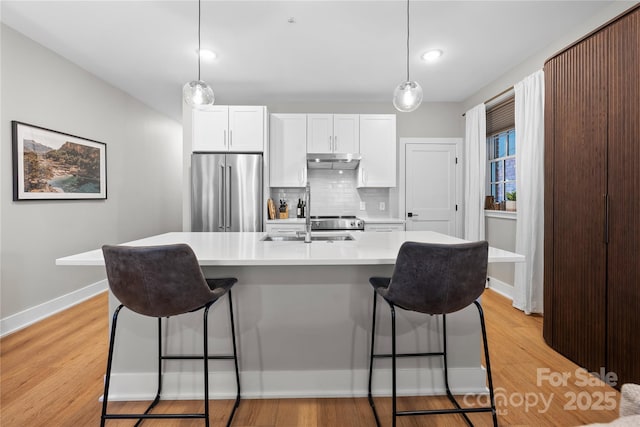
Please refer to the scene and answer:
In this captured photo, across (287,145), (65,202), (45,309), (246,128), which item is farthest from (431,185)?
(45,309)

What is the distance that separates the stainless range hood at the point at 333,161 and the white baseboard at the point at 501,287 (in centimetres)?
233

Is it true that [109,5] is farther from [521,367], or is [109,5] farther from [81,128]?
[521,367]

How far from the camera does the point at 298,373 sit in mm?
1898

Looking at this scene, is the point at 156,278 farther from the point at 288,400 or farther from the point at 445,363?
the point at 445,363

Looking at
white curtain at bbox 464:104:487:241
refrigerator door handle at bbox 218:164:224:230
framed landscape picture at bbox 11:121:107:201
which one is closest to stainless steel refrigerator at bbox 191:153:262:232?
refrigerator door handle at bbox 218:164:224:230

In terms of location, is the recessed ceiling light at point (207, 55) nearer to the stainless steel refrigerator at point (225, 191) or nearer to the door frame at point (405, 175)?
the stainless steel refrigerator at point (225, 191)

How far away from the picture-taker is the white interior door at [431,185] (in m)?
4.74

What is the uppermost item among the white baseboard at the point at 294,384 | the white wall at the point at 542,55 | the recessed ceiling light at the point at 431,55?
the recessed ceiling light at the point at 431,55

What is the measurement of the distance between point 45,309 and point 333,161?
355 cm

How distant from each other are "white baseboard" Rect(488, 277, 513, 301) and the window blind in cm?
188

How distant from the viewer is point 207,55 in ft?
10.7

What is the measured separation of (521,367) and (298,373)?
1.58 meters

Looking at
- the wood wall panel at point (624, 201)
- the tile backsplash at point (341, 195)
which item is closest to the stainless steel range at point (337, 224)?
the tile backsplash at point (341, 195)

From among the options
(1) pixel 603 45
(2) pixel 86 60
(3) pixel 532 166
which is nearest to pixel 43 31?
(2) pixel 86 60
